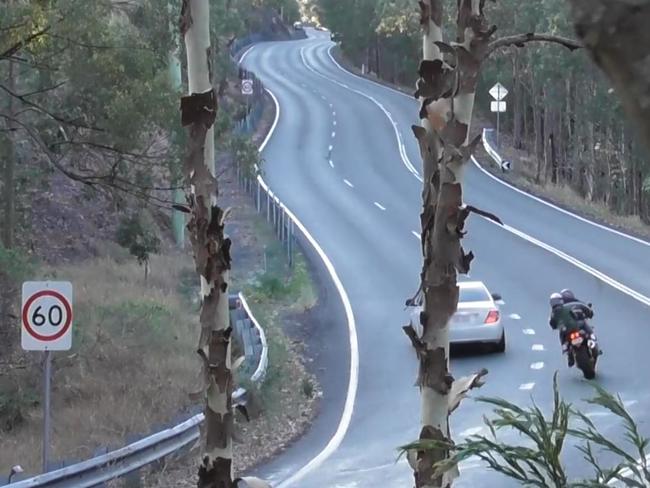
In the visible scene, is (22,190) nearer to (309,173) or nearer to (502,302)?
(502,302)

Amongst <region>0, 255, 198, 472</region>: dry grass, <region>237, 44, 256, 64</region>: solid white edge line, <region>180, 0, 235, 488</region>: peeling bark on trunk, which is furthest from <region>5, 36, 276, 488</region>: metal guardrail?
<region>237, 44, 256, 64</region>: solid white edge line

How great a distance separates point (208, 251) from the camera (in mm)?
6234

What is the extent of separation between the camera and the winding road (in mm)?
15289

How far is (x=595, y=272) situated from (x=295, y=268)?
7.26 m

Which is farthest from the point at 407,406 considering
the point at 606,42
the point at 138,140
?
the point at 606,42

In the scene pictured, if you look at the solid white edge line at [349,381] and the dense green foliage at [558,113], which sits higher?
the dense green foliage at [558,113]

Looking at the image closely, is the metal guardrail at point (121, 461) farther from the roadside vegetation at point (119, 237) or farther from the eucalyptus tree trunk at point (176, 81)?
the eucalyptus tree trunk at point (176, 81)

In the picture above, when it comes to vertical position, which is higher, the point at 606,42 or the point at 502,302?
the point at 606,42

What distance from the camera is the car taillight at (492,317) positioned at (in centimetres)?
2042

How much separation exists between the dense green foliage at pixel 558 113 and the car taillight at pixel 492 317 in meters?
23.6

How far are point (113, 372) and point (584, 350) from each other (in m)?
7.23

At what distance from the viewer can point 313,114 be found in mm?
64062

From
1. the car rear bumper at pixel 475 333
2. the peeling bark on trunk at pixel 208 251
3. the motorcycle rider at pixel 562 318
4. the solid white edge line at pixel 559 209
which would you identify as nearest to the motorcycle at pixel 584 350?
the motorcycle rider at pixel 562 318

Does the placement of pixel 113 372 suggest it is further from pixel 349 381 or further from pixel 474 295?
pixel 474 295
